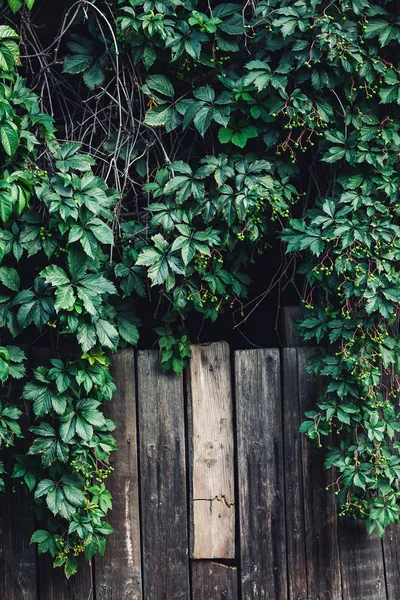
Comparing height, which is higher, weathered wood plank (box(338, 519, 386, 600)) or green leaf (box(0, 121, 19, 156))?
green leaf (box(0, 121, 19, 156))

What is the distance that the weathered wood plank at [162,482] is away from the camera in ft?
10.7

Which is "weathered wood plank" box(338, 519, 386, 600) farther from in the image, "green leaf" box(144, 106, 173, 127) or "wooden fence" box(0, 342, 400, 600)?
"green leaf" box(144, 106, 173, 127)

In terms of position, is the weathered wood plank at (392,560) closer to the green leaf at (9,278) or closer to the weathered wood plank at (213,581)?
the weathered wood plank at (213,581)

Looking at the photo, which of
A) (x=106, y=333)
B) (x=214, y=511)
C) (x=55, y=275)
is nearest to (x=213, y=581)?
(x=214, y=511)

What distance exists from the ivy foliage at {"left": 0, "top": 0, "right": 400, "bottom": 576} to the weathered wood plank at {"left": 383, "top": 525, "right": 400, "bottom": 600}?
0.20 metres

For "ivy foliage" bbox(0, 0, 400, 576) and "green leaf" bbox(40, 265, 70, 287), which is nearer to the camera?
"green leaf" bbox(40, 265, 70, 287)

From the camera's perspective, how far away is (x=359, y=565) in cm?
328

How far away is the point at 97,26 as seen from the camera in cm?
336

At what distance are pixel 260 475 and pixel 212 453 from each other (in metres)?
0.23

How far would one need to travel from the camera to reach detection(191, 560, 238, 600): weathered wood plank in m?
3.27

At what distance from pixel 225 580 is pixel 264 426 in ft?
2.21

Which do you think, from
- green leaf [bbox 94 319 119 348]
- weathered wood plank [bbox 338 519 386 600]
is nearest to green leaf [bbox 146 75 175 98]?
green leaf [bbox 94 319 119 348]

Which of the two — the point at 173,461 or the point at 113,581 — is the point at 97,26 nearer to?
the point at 173,461

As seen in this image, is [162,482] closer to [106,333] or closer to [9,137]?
[106,333]
